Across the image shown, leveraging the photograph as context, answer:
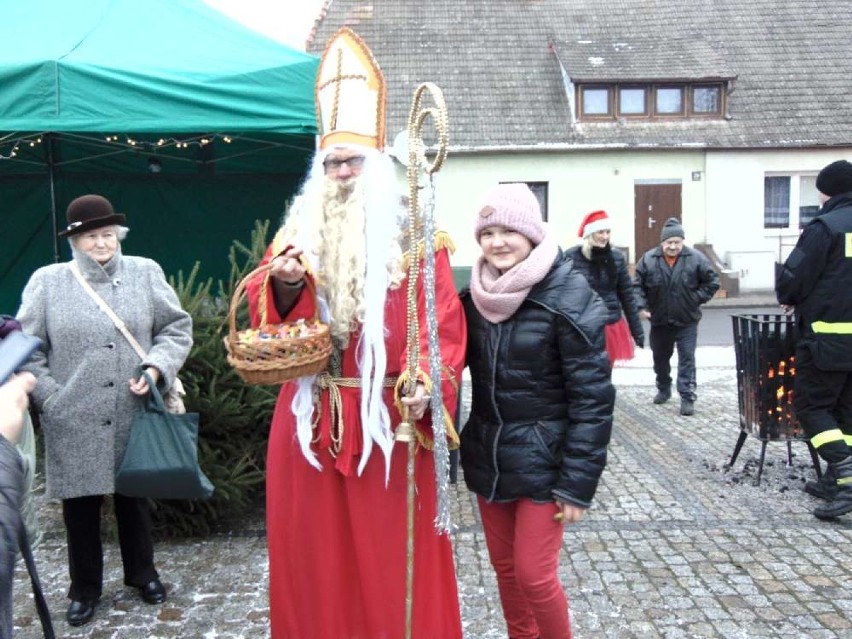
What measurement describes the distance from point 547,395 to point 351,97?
1350 millimetres

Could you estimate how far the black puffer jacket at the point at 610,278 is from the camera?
7047 mm

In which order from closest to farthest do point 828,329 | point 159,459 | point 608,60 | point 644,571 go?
point 159,459
point 644,571
point 828,329
point 608,60

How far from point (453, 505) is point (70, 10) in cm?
442

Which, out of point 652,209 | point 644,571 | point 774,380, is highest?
point 652,209

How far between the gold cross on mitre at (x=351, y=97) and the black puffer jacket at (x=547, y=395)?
33.4 inches

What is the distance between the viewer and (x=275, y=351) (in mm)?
2477

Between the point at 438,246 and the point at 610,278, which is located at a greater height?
the point at 438,246

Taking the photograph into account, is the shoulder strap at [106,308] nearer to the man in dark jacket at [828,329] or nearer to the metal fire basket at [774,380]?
the man in dark jacket at [828,329]

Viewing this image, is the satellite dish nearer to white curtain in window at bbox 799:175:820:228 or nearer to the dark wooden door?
the dark wooden door

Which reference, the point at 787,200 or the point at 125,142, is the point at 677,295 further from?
the point at 787,200

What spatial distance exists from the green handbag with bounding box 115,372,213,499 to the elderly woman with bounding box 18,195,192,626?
0.10 meters

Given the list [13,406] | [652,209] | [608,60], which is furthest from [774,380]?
[608,60]

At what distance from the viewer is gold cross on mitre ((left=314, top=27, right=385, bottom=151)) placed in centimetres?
293

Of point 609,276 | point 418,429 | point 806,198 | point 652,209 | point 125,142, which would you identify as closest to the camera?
point 418,429
